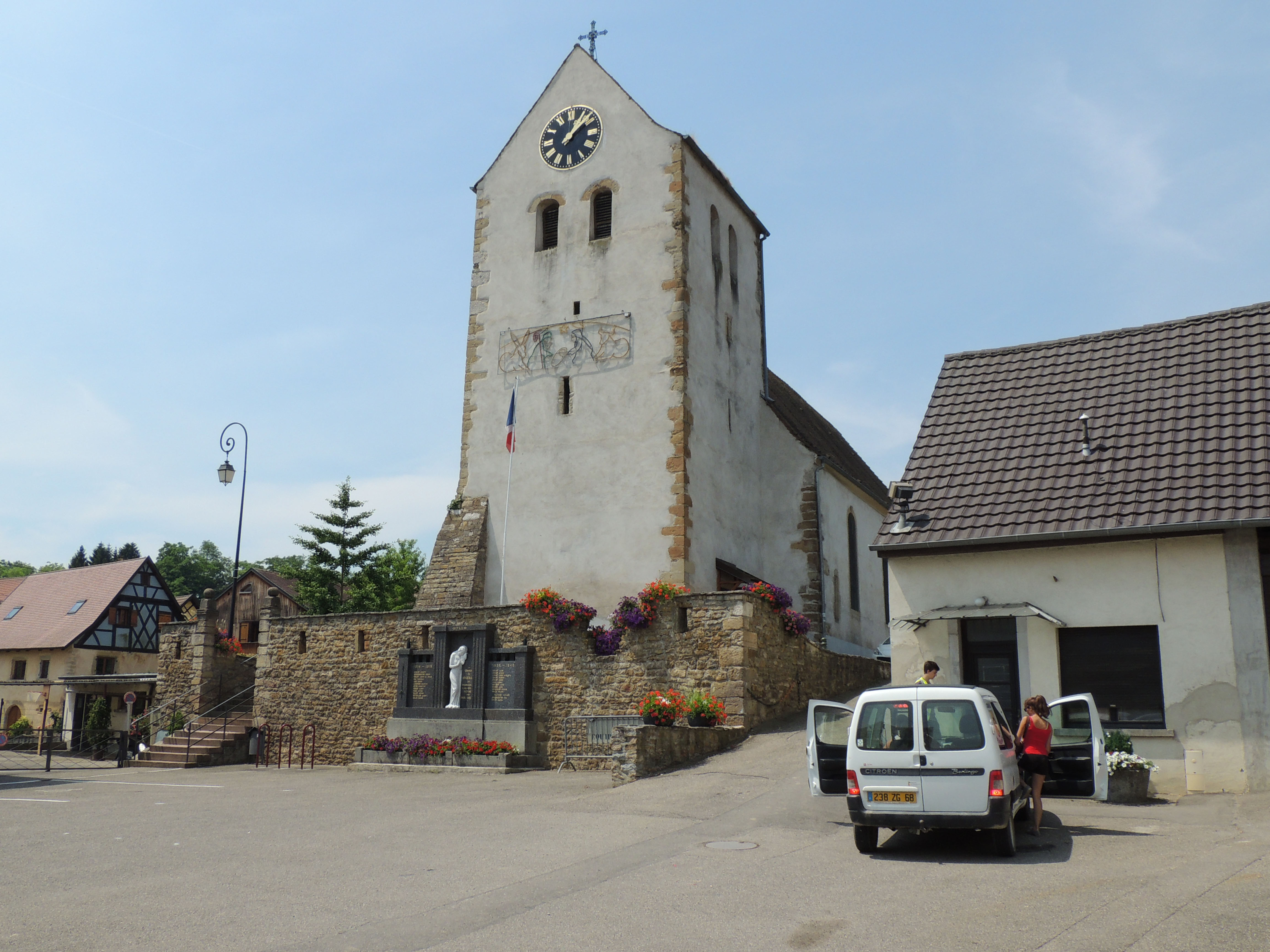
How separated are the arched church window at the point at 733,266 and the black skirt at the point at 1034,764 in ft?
58.5

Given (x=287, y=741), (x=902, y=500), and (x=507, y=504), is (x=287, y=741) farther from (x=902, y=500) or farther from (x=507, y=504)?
(x=902, y=500)

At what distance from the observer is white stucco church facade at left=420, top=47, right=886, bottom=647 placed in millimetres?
22938

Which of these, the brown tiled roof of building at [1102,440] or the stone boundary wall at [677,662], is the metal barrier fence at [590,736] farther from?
the brown tiled roof of building at [1102,440]

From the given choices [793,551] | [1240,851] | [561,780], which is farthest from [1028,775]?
[793,551]

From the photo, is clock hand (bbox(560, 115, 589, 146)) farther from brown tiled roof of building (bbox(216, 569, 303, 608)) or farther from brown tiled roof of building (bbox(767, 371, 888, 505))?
brown tiled roof of building (bbox(216, 569, 303, 608))

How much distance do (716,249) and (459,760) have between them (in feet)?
46.1

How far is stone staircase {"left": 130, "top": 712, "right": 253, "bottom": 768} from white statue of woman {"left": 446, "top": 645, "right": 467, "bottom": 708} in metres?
7.35

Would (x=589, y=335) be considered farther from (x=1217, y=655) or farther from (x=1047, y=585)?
(x=1217, y=655)

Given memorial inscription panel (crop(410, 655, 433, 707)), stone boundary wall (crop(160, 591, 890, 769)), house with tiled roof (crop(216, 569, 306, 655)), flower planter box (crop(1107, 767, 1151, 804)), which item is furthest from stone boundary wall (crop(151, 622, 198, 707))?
house with tiled roof (crop(216, 569, 306, 655))

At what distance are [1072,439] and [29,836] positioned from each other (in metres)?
14.7

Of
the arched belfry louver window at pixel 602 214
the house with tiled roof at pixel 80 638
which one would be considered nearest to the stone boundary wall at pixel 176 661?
the house with tiled roof at pixel 80 638

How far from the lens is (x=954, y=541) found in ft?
48.0

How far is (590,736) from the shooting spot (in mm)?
19375

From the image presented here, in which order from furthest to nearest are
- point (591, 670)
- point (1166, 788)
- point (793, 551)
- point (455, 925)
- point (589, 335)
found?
point (793, 551) < point (589, 335) < point (591, 670) < point (1166, 788) < point (455, 925)
